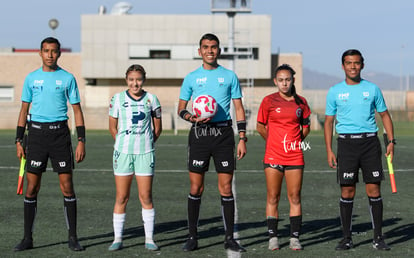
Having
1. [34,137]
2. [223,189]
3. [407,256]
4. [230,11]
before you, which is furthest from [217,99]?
[230,11]

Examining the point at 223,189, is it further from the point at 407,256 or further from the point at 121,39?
the point at 121,39

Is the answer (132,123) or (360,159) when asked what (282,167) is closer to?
(360,159)

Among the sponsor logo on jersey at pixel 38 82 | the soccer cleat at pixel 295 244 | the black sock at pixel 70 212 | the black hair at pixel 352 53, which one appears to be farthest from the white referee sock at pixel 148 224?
the black hair at pixel 352 53

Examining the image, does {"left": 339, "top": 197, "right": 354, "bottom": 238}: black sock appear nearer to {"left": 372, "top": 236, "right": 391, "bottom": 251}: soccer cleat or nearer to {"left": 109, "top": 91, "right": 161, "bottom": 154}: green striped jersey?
{"left": 372, "top": 236, "right": 391, "bottom": 251}: soccer cleat

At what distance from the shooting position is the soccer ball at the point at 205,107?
785 centimetres

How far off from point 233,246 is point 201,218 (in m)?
2.41

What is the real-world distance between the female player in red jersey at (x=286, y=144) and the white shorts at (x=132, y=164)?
1398 millimetres

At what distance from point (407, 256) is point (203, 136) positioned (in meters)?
2.66

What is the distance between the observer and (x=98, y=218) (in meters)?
10.2

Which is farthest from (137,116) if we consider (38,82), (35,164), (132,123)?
(35,164)

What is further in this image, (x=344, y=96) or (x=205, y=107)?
(x=344, y=96)

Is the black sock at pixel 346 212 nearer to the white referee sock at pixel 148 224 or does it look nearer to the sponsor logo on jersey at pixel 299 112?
the sponsor logo on jersey at pixel 299 112

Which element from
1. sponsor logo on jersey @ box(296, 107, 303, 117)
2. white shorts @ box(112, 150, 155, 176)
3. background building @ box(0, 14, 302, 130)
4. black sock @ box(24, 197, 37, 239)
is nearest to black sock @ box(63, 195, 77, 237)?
black sock @ box(24, 197, 37, 239)

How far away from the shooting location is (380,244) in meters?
8.12
